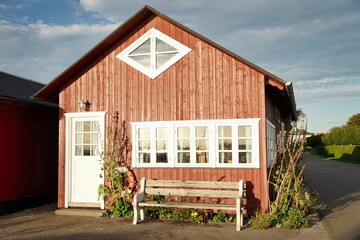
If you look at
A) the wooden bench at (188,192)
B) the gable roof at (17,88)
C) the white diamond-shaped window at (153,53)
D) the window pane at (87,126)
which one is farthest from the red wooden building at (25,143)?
the wooden bench at (188,192)

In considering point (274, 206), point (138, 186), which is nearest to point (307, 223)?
point (274, 206)

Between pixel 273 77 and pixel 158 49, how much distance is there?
3.10 metres

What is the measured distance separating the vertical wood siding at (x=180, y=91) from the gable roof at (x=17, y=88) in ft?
4.61

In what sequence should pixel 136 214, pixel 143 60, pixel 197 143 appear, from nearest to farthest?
pixel 136 214 < pixel 197 143 < pixel 143 60

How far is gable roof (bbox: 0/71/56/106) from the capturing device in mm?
10852

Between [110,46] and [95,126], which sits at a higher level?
[110,46]

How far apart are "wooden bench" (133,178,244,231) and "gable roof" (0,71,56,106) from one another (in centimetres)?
423

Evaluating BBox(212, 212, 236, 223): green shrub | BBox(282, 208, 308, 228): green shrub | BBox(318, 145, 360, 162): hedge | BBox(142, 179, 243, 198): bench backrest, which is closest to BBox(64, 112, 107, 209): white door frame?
BBox(142, 179, 243, 198): bench backrest

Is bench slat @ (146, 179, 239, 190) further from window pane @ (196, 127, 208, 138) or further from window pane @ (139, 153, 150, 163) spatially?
window pane @ (196, 127, 208, 138)

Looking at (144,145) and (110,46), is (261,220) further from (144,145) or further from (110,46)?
(110,46)

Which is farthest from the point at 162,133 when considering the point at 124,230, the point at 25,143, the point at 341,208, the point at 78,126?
the point at 341,208

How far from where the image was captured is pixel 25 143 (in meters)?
11.6

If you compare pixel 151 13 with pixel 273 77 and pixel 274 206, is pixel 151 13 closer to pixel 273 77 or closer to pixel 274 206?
pixel 273 77

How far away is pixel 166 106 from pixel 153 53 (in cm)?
146
